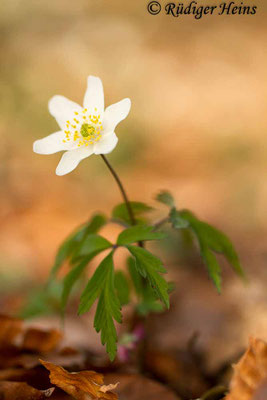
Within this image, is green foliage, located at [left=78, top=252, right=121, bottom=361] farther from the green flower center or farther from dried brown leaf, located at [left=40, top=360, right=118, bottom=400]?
the green flower center

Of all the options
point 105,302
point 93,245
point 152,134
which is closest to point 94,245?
point 93,245

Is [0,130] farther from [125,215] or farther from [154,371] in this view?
[154,371]

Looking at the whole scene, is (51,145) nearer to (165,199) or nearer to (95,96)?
(95,96)

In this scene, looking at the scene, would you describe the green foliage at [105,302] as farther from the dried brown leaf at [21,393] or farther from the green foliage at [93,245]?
the dried brown leaf at [21,393]

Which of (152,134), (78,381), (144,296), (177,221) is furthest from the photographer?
(152,134)

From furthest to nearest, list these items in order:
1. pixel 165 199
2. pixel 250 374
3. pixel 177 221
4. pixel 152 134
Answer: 1. pixel 152 134
2. pixel 165 199
3. pixel 177 221
4. pixel 250 374

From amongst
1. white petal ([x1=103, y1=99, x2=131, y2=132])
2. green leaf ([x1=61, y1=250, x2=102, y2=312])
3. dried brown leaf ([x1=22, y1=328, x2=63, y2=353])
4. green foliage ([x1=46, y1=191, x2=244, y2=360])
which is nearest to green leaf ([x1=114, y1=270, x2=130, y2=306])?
green foliage ([x1=46, y1=191, x2=244, y2=360])
